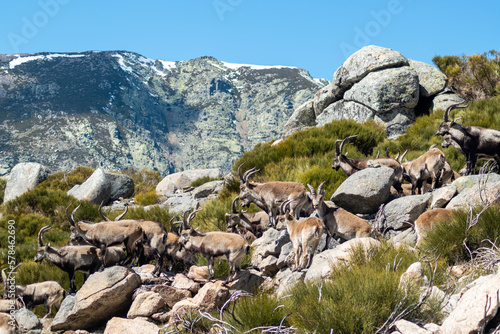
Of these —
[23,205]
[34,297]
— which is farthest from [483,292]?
[23,205]

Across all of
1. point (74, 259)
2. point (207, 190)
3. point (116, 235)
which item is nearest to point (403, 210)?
point (116, 235)

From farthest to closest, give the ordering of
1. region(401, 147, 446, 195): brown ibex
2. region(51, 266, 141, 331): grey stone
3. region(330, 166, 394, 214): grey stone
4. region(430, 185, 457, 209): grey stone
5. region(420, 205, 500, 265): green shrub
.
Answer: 1. region(401, 147, 446, 195): brown ibex
2. region(330, 166, 394, 214): grey stone
3. region(430, 185, 457, 209): grey stone
4. region(51, 266, 141, 331): grey stone
5. region(420, 205, 500, 265): green shrub

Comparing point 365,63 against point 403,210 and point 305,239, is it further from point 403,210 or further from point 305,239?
point 305,239

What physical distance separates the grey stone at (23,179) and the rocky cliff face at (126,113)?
72.3m

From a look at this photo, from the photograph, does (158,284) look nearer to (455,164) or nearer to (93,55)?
(455,164)

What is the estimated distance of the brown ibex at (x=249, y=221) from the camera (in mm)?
9109

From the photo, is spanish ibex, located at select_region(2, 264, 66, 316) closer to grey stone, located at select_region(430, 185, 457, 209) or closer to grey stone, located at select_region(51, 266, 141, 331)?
grey stone, located at select_region(51, 266, 141, 331)

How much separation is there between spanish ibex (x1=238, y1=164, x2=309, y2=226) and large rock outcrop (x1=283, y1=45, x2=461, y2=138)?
11287 mm

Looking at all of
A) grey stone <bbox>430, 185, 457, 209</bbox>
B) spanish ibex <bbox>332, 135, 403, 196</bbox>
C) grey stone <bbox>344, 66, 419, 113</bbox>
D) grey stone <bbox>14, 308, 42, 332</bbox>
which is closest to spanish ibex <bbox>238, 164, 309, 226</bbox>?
spanish ibex <bbox>332, 135, 403, 196</bbox>

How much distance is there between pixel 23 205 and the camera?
666 inches

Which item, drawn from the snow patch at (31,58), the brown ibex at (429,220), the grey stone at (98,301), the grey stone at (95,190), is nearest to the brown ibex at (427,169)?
the brown ibex at (429,220)

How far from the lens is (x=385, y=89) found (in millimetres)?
20328

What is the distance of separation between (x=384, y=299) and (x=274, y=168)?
940 cm

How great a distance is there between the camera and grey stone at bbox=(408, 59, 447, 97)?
67.7ft
